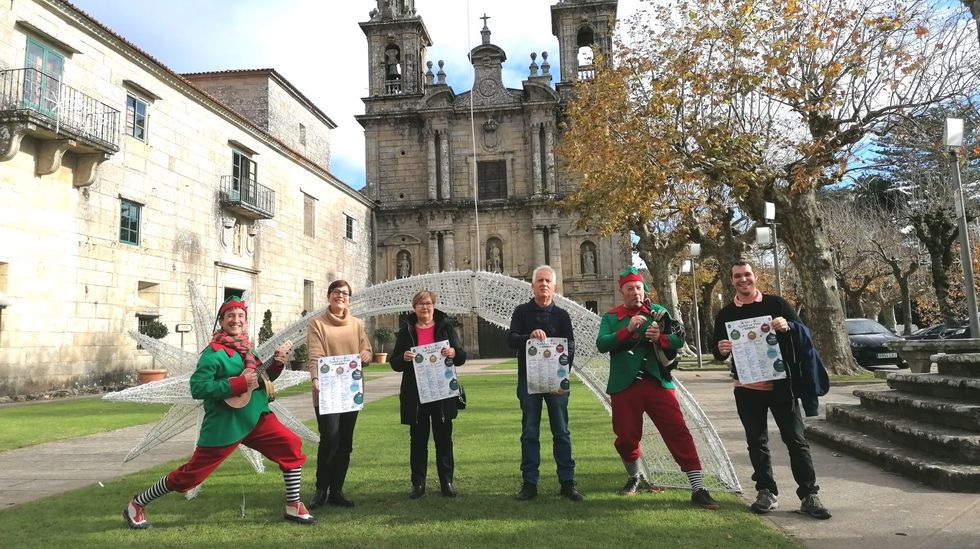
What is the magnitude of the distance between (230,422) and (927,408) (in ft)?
20.7

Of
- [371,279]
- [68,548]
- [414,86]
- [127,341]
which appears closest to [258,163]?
[127,341]

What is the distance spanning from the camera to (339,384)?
4.71m

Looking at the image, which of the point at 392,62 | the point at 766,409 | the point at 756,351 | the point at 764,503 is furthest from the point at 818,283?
the point at 392,62

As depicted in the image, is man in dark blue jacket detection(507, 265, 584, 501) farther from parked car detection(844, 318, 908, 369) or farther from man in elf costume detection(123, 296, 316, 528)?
parked car detection(844, 318, 908, 369)

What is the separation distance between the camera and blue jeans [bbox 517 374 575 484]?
479cm

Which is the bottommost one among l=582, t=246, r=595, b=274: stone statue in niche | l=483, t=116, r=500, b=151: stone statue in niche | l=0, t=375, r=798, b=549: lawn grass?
l=0, t=375, r=798, b=549: lawn grass

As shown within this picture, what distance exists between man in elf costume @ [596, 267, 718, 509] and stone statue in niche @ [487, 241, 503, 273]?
30.1m

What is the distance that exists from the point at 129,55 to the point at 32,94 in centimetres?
400

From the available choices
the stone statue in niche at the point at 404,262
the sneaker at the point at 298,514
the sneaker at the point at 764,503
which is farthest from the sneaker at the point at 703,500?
the stone statue in niche at the point at 404,262

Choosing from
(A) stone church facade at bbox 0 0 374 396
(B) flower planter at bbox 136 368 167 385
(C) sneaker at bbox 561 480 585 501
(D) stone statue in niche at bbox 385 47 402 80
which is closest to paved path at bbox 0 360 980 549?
(C) sneaker at bbox 561 480 585 501

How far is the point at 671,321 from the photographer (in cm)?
469

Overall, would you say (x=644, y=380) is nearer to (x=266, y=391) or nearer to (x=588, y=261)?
(x=266, y=391)

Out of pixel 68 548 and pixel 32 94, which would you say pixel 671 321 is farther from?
pixel 32 94

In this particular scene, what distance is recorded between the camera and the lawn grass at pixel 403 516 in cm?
394
